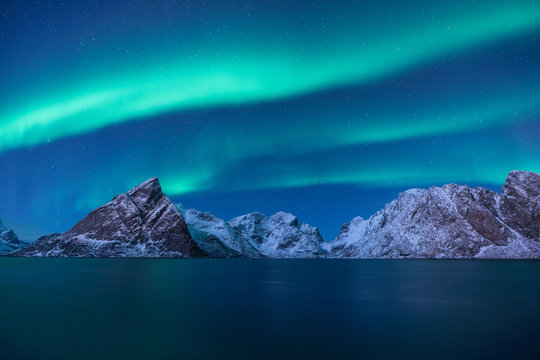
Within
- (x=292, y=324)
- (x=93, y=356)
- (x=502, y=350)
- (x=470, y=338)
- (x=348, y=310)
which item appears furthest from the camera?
(x=348, y=310)

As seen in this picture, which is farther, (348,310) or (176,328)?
(348,310)

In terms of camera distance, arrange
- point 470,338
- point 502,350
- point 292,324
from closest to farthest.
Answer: point 502,350 → point 470,338 → point 292,324

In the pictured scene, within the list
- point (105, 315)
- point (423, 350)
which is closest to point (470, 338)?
point (423, 350)

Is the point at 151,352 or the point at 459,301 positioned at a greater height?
the point at 151,352

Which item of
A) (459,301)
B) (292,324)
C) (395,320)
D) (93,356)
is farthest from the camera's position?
(459,301)

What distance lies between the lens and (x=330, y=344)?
66.7 ft

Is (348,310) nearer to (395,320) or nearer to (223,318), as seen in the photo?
(395,320)

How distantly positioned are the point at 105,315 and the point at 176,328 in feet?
27.9

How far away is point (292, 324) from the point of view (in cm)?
2620

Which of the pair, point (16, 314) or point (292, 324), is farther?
point (16, 314)

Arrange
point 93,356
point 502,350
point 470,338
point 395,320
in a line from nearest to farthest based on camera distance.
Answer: point 93,356 → point 502,350 → point 470,338 → point 395,320

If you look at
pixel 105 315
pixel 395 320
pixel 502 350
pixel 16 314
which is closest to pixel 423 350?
pixel 502 350

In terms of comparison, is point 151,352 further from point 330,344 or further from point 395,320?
point 395,320

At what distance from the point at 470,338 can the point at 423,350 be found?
520 centimetres
